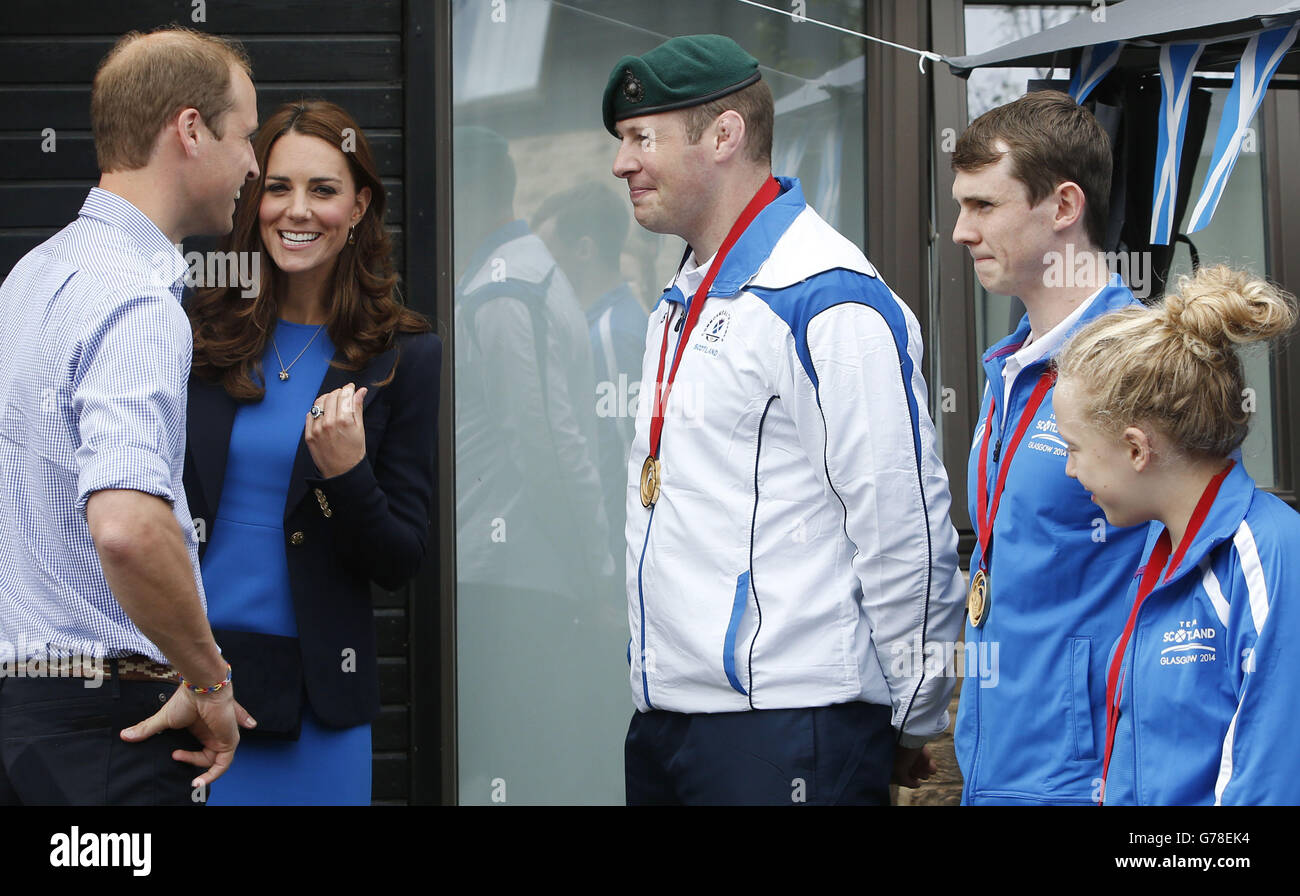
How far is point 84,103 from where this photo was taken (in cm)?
433

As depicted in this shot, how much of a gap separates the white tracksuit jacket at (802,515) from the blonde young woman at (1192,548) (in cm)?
34

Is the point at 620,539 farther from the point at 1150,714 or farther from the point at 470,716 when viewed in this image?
the point at 1150,714

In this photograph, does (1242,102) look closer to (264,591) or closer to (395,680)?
(264,591)

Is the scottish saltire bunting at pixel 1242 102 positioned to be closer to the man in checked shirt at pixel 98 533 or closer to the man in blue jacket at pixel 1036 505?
the man in blue jacket at pixel 1036 505

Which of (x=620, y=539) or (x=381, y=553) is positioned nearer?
(x=381, y=553)

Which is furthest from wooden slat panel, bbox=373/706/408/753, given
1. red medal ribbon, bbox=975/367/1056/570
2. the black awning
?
the black awning

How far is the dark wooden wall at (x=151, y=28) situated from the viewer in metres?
4.32

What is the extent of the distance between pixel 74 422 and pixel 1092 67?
2.51 meters

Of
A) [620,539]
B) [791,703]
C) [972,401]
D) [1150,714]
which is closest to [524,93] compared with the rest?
[620,539]

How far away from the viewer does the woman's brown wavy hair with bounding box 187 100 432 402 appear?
2932mm

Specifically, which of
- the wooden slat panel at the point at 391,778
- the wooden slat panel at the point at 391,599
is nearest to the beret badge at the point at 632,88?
the wooden slat panel at the point at 391,599

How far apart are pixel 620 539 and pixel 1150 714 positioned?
251 centimetres

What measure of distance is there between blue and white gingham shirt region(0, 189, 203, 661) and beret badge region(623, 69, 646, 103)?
1157 millimetres

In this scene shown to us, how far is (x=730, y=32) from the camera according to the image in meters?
4.51
